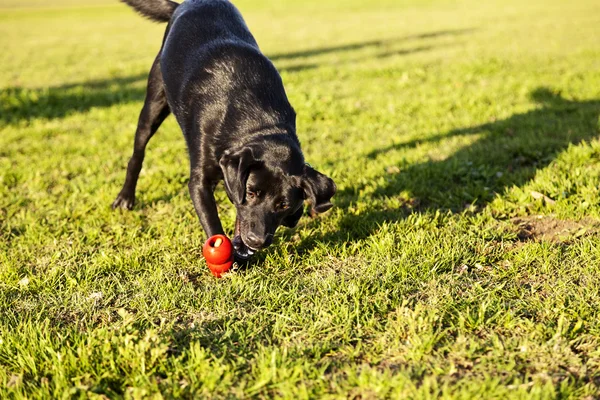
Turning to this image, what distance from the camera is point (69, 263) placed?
390 centimetres

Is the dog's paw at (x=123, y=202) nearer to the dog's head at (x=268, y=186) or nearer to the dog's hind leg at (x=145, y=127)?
the dog's hind leg at (x=145, y=127)

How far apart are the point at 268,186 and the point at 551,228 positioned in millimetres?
2199

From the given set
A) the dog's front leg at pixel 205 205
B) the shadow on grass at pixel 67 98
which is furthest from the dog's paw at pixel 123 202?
the shadow on grass at pixel 67 98

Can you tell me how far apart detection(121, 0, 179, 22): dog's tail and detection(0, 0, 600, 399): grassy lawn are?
5.07ft

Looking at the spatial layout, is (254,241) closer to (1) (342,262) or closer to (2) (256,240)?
(2) (256,240)

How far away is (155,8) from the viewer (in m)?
5.58

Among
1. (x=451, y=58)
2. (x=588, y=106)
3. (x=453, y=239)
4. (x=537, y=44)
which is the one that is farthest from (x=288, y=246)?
(x=537, y=44)

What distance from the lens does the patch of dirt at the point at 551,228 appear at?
4062mm

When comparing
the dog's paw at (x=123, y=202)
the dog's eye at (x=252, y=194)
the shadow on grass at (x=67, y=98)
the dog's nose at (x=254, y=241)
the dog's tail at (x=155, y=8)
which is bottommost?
the shadow on grass at (x=67, y=98)

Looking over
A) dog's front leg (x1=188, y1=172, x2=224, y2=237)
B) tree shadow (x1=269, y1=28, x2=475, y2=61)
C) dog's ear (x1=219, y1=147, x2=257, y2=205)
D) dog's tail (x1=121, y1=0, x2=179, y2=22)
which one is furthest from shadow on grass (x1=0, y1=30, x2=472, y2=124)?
dog's ear (x1=219, y1=147, x2=257, y2=205)

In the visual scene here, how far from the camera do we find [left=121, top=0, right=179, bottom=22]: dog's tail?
5527 mm

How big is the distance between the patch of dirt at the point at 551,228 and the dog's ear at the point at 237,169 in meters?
2.06

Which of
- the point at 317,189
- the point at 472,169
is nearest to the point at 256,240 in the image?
the point at 317,189

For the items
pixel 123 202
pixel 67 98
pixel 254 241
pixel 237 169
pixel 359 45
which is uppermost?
pixel 237 169
